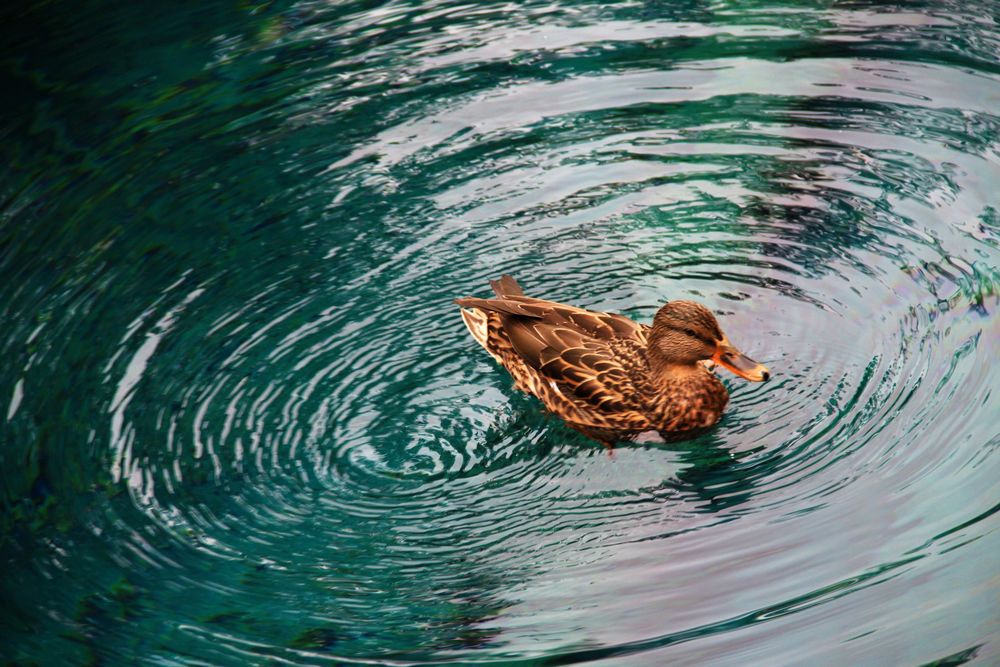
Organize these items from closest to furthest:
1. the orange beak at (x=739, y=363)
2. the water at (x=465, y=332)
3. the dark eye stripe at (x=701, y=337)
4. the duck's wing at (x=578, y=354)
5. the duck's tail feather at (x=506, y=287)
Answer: the water at (x=465, y=332) → the orange beak at (x=739, y=363) → the dark eye stripe at (x=701, y=337) → the duck's wing at (x=578, y=354) → the duck's tail feather at (x=506, y=287)

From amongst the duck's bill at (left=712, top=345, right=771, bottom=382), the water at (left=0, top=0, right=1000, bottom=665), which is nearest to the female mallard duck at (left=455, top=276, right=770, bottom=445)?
the duck's bill at (left=712, top=345, right=771, bottom=382)

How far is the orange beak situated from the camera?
5.60 m

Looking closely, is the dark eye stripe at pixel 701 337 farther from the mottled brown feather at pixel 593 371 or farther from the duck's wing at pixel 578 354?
the duck's wing at pixel 578 354

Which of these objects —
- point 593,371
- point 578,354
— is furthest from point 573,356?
point 593,371

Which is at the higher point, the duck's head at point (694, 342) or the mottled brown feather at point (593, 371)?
the duck's head at point (694, 342)

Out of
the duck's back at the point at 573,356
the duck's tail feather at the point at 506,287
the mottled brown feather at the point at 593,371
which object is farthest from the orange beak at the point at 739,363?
the duck's tail feather at the point at 506,287

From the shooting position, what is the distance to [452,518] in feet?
17.5

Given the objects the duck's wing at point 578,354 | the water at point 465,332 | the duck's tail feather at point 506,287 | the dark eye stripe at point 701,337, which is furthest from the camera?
the duck's tail feather at point 506,287

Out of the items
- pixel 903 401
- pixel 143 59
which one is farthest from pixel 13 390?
pixel 903 401

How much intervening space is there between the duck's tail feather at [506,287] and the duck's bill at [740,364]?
1.22 metres

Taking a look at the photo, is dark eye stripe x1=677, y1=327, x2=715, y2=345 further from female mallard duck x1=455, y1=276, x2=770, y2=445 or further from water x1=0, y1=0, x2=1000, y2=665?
water x1=0, y1=0, x2=1000, y2=665

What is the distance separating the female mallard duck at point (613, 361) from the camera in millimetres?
5820

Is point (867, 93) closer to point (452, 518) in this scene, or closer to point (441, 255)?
point (441, 255)

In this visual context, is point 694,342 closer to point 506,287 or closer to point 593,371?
point 593,371
